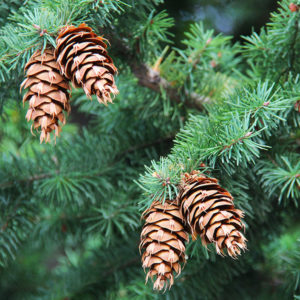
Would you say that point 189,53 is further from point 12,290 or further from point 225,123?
point 12,290

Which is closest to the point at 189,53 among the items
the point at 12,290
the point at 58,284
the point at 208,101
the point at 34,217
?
the point at 208,101

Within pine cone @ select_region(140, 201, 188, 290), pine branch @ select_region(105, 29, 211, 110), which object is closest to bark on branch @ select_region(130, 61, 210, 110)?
pine branch @ select_region(105, 29, 211, 110)

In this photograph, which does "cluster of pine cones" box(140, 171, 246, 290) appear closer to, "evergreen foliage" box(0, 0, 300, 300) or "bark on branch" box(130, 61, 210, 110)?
"evergreen foliage" box(0, 0, 300, 300)

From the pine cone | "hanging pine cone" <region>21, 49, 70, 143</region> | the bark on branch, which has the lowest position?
the pine cone

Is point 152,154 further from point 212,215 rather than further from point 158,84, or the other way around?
point 212,215

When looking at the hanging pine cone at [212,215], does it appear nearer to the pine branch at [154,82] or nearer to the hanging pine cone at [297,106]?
the hanging pine cone at [297,106]
